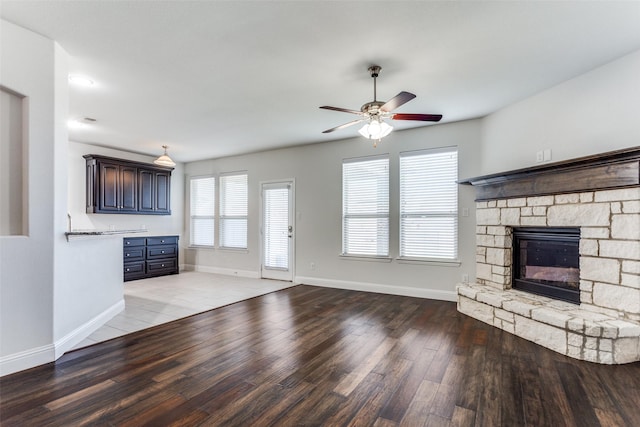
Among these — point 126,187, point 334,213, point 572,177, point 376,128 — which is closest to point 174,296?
point 126,187

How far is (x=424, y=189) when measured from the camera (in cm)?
492

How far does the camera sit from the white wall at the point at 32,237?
2.38 meters

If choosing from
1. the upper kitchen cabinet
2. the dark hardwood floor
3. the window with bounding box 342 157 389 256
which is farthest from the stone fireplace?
the upper kitchen cabinet

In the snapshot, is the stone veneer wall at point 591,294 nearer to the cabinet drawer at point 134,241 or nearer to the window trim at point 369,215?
the window trim at point 369,215

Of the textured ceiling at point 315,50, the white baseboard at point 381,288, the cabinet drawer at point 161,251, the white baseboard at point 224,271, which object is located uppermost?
the textured ceiling at point 315,50

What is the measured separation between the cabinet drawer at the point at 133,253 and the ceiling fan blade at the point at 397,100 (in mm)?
5706

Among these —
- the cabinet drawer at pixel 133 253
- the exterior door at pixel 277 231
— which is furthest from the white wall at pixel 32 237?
the exterior door at pixel 277 231

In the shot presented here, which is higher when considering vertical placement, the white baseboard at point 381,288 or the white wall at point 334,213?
the white wall at point 334,213

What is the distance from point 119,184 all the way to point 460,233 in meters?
6.23

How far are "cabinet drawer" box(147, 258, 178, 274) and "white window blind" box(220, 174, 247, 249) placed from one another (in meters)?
1.11

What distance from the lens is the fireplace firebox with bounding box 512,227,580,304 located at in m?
3.29

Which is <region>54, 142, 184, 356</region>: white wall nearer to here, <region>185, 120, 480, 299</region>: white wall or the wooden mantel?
<region>185, 120, 480, 299</region>: white wall

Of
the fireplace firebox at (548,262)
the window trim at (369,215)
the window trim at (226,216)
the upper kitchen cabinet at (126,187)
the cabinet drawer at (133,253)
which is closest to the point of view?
the fireplace firebox at (548,262)

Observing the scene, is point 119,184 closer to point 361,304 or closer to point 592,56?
point 361,304
